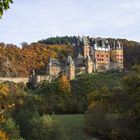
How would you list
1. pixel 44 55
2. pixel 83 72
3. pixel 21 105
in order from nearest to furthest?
pixel 21 105, pixel 83 72, pixel 44 55

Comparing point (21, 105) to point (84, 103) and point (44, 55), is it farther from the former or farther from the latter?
point (44, 55)

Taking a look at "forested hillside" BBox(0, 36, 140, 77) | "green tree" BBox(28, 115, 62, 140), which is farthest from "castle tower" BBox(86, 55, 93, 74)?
"green tree" BBox(28, 115, 62, 140)

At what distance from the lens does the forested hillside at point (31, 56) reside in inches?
3856

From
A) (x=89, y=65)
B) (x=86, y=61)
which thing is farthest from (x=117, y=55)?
(x=86, y=61)

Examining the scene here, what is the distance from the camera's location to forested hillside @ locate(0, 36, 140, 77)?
97.9 metres

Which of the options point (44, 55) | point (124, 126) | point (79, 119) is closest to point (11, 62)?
point (44, 55)

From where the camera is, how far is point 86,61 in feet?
290

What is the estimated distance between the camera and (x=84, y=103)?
64438 millimetres

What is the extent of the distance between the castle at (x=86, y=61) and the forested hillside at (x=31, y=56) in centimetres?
556

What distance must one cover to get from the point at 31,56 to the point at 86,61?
25.0 meters

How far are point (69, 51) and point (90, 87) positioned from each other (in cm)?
3797

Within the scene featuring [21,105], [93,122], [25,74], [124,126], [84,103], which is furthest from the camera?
[25,74]

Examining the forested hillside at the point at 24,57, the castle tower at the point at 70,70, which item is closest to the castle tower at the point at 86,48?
the castle tower at the point at 70,70

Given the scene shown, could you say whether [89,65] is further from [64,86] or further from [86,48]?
[64,86]
